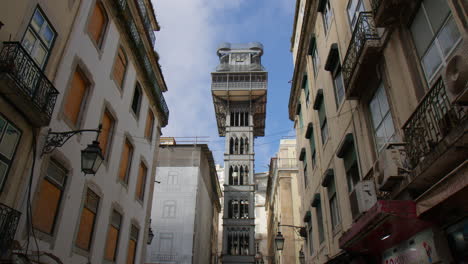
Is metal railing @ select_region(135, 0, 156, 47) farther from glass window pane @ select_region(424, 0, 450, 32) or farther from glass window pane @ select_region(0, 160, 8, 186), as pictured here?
glass window pane @ select_region(424, 0, 450, 32)

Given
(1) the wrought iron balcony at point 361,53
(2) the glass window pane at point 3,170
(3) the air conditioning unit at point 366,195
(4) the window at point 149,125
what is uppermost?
(4) the window at point 149,125

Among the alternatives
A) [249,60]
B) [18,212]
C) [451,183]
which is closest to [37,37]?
[18,212]

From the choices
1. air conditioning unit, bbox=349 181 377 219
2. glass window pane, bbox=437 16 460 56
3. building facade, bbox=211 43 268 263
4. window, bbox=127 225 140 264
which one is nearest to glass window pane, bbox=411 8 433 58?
glass window pane, bbox=437 16 460 56

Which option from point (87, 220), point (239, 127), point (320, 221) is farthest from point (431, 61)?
point (239, 127)

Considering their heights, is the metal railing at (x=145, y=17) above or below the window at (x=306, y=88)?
above

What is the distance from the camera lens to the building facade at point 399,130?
4.87 meters

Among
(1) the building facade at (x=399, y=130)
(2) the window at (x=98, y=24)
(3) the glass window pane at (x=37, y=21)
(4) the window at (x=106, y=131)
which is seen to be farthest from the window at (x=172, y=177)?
(3) the glass window pane at (x=37, y=21)

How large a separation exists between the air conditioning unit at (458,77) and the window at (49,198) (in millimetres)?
8837

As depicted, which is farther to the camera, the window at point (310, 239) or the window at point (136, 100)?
the window at point (310, 239)

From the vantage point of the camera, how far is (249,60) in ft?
209

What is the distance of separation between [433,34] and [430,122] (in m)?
1.69

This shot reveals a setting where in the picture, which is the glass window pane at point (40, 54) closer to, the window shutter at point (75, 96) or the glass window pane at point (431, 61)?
the window shutter at point (75, 96)

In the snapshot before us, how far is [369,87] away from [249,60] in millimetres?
56090

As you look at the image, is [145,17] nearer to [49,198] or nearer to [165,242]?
[49,198]
